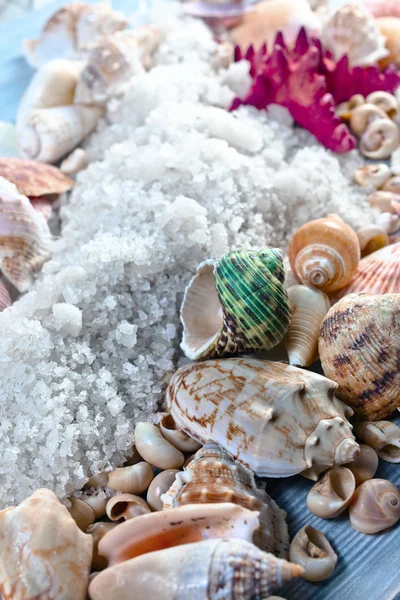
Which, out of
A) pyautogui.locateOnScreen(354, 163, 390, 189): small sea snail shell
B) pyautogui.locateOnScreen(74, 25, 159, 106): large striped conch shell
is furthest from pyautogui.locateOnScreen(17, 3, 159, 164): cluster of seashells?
pyautogui.locateOnScreen(354, 163, 390, 189): small sea snail shell

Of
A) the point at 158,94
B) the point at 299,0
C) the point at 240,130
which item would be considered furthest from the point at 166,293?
the point at 299,0

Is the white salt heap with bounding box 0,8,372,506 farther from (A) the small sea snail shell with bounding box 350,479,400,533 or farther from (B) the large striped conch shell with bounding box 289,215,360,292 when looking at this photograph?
(A) the small sea snail shell with bounding box 350,479,400,533

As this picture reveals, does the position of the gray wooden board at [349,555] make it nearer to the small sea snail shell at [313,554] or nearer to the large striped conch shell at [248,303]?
the small sea snail shell at [313,554]

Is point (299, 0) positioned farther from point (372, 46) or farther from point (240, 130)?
point (240, 130)

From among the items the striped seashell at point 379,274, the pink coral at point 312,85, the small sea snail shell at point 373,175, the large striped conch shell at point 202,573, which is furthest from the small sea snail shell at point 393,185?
the large striped conch shell at point 202,573

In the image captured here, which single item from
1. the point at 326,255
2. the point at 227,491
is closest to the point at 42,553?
the point at 227,491
